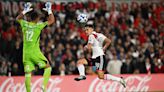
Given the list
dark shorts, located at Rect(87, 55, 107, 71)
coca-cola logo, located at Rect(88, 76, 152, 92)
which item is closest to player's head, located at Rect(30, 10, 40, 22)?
dark shorts, located at Rect(87, 55, 107, 71)

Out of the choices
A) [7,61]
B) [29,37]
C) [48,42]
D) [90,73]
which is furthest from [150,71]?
[29,37]

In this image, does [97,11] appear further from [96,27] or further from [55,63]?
[55,63]

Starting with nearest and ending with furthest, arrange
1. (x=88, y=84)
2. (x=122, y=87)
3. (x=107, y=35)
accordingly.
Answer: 1. (x=88, y=84)
2. (x=122, y=87)
3. (x=107, y=35)

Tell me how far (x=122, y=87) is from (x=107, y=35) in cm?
406

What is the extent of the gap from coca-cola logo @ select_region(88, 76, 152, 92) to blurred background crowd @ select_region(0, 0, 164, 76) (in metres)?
1.47

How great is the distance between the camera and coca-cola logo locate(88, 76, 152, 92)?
59.8 feet

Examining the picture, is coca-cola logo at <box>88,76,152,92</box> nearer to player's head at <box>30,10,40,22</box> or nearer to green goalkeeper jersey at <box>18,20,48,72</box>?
green goalkeeper jersey at <box>18,20,48,72</box>

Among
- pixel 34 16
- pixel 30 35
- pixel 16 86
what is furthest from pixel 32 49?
pixel 16 86

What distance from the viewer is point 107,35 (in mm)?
22031

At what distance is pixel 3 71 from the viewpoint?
19344 mm

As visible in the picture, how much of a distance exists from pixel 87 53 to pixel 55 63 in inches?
48.8

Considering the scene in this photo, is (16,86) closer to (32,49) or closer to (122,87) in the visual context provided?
(122,87)

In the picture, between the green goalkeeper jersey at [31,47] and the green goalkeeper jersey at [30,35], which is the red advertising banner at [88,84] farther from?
the green goalkeeper jersey at [30,35]

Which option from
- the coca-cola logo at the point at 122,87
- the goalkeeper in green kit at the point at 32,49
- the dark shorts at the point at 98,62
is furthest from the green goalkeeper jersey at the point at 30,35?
the coca-cola logo at the point at 122,87
